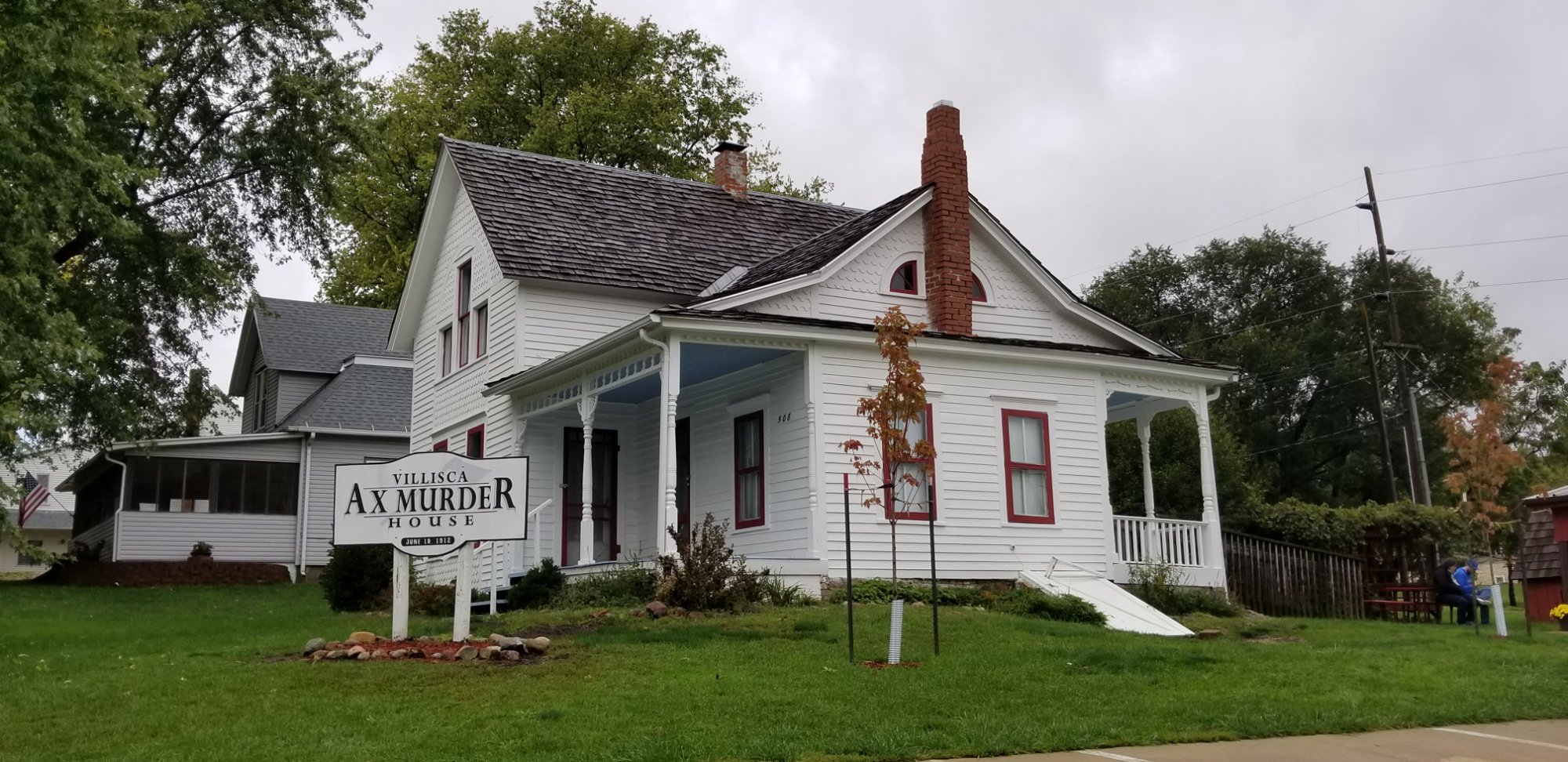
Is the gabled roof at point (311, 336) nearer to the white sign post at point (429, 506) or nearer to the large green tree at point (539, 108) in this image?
the large green tree at point (539, 108)

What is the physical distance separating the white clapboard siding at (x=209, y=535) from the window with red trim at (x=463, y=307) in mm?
12039

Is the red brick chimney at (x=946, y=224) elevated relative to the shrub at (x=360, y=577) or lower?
elevated

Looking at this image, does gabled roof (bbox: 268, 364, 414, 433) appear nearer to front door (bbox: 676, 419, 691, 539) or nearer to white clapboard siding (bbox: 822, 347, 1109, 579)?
front door (bbox: 676, 419, 691, 539)

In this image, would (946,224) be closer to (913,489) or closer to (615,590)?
(913,489)

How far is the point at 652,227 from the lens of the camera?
23141 millimetres

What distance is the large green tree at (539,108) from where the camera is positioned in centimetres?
4116

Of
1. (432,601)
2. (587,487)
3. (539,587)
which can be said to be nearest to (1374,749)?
(587,487)

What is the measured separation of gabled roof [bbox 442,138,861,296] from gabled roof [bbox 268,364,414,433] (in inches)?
443

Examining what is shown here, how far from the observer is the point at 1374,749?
8852mm

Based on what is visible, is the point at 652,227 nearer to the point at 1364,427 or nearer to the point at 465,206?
the point at 465,206

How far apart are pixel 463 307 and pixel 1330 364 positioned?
4056 cm

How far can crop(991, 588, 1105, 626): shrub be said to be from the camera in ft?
53.1

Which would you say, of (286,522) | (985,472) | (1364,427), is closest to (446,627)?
(985,472)

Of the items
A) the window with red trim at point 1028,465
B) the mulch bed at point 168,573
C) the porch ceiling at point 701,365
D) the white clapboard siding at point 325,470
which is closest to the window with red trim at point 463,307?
the porch ceiling at point 701,365
